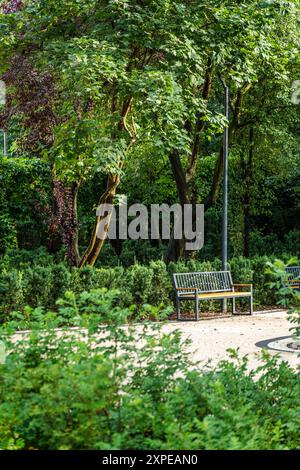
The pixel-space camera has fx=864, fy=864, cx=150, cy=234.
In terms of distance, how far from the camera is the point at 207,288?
1928cm

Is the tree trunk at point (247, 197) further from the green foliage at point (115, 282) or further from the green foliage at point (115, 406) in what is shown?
the green foliage at point (115, 406)

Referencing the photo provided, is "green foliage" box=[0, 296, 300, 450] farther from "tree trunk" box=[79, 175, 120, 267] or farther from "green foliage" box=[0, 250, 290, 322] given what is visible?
"tree trunk" box=[79, 175, 120, 267]

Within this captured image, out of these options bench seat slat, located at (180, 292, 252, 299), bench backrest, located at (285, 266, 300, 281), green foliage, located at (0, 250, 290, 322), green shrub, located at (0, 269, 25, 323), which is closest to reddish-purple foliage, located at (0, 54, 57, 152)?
green foliage, located at (0, 250, 290, 322)

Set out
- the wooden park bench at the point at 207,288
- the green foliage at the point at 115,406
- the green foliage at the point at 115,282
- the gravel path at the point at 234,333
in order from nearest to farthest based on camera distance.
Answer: the green foliage at the point at 115,406, the gravel path at the point at 234,333, the green foliage at the point at 115,282, the wooden park bench at the point at 207,288

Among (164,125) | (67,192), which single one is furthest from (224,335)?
(67,192)

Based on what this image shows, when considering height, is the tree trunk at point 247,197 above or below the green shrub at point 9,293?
above

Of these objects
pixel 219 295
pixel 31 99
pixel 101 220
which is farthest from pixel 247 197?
pixel 31 99

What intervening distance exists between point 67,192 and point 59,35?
347 centimetres

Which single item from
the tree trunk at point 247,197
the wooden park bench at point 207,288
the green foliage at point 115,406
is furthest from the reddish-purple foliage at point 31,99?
the green foliage at point 115,406

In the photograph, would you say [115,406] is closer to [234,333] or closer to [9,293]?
[234,333]

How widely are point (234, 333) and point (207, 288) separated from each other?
396 cm

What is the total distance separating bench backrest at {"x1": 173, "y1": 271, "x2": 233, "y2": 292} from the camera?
18703 mm

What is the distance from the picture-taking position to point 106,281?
17547mm

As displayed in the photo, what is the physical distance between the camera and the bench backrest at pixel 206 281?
18703 millimetres
